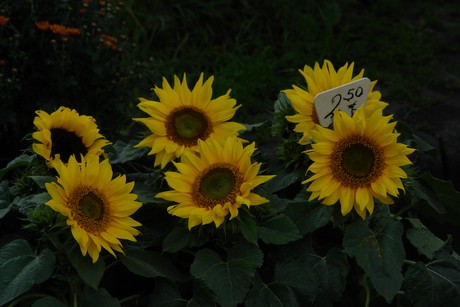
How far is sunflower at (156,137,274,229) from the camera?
2.50 m

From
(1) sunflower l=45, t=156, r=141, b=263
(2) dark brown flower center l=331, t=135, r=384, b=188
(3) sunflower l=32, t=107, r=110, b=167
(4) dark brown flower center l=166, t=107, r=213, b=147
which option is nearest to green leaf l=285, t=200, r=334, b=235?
(2) dark brown flower center l=331, t=135, r=384, b=188

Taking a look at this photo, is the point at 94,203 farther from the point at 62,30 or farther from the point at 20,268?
the point at 62,30

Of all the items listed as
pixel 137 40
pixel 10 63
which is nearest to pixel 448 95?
pixel 137 40

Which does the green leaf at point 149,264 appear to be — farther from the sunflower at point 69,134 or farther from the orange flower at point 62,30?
the orange flower at point 62,30

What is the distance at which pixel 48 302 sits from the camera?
2.38 metres

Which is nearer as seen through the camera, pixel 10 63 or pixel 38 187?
pixel 38 187

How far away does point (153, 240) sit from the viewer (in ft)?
8.80

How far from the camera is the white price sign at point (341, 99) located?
271cm

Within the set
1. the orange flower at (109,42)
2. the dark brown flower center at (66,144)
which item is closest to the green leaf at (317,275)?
the dark brown flower center at (66,144)

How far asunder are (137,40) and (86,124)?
249 cm

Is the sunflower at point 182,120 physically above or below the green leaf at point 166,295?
above

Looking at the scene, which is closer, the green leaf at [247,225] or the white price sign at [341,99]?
the green leaf at [247,225]

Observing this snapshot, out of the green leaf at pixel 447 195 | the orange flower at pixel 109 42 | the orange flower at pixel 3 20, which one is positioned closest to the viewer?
the green leaf at pixel 447 195

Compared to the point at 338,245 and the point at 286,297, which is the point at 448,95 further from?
the point at 286,297
